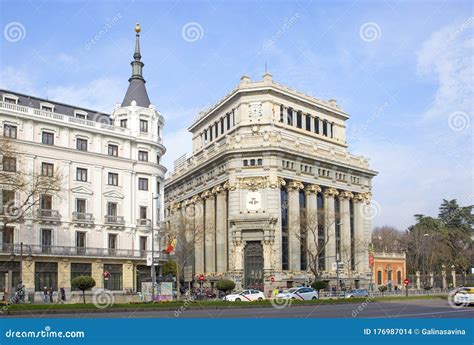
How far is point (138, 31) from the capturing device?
74.1 metres

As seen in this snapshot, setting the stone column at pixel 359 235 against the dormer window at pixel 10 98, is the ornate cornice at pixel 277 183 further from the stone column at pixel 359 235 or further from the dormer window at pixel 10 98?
the dormer window at pixel 10 98

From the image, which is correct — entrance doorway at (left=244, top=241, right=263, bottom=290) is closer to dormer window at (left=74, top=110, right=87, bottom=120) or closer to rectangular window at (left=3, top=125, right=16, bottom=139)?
dormer window at (left=74, top=110, right=87, bottom=120)

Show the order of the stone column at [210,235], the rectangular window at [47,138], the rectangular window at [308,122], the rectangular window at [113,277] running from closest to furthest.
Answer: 1. the rectangular window at [47,138]
2. the rectangular window at [113,277]
3. the stone column at [210,235]
4. the rectangular window at [308,122]

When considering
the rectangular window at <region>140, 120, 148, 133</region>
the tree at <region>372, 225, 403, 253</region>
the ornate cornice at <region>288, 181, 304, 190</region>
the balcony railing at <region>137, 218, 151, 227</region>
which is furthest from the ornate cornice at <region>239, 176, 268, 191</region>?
the tree at <region>372, 225, 403, 253</region>

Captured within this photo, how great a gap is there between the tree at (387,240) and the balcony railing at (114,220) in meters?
64.9

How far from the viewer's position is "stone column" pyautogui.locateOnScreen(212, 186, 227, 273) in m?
78.8

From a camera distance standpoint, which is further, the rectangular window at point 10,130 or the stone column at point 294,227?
the stone column at point 294,227

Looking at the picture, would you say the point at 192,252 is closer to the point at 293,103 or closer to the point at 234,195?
the point at 234,195

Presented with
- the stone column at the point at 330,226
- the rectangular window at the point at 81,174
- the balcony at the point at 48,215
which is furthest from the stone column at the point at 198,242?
the balcony at the point at 48,215

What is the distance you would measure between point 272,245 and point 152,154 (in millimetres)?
18889

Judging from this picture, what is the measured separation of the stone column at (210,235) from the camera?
82125 millimetres

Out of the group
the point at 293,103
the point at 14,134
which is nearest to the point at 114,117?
the point at 14,134

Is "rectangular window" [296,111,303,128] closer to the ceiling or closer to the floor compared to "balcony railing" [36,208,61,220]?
closer to the ceiling

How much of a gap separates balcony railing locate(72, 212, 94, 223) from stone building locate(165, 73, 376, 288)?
59.7 feet
